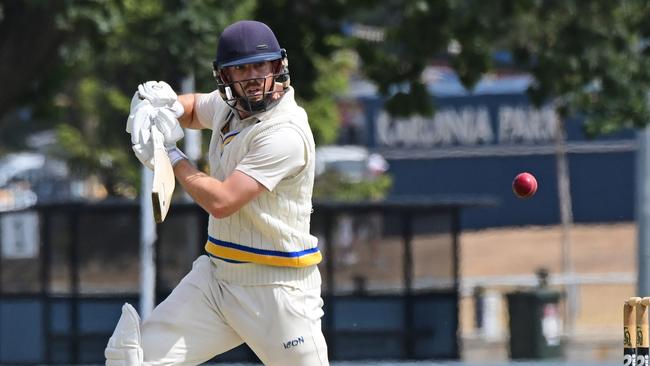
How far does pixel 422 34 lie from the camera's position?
15.0 m

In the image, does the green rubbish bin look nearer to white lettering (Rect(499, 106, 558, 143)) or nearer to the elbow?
the elbow

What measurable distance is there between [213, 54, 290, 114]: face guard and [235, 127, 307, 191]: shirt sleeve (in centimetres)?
12

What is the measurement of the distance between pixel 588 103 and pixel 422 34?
1.75 metres

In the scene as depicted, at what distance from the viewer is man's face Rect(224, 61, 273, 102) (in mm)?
6059

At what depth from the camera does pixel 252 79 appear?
6.06m

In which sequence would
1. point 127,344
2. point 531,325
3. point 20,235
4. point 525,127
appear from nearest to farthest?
point 127,344, point 20,235, point 531,325, point 525,127

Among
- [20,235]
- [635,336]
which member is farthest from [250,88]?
[20,235]

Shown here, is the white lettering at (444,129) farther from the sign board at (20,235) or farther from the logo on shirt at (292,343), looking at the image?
the logo on shirt at (292,343)

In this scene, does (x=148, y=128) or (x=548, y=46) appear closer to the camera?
(x=148, y=128)

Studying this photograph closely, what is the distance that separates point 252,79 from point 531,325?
44.6 ft

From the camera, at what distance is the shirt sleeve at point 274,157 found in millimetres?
5992

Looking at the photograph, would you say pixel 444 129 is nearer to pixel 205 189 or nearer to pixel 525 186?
pixel 525 186

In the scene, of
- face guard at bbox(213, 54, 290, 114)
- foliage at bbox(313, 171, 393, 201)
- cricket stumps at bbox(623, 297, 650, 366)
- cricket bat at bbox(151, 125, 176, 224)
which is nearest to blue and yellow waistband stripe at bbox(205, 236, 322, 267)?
cricket bat at bbox(151, 125, 176, 224)

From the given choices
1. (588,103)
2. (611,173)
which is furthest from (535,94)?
(611,173)
